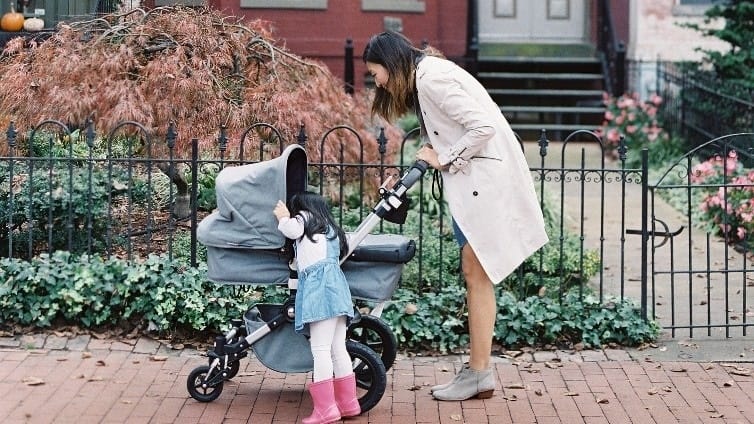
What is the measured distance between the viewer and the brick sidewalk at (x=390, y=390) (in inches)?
243

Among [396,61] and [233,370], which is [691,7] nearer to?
[396,61]

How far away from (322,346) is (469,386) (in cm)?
89

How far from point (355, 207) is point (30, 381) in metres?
4.22

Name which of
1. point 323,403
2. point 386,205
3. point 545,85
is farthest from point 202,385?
point 545,85

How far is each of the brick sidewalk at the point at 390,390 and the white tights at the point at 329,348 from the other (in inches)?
11.6

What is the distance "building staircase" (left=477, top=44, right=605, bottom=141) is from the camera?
686 inches

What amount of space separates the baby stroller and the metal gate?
1910 mm

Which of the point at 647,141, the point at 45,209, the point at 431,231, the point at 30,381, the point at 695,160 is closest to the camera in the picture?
the point at 30,381

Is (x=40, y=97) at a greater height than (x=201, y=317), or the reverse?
(x=40, y=97)

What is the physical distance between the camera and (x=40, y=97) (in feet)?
27.9

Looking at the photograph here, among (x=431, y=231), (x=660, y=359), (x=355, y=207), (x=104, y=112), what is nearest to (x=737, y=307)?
(x=660, y=359)

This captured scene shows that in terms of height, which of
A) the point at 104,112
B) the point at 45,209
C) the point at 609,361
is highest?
the point at 104,112

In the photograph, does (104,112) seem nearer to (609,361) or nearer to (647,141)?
(609,361)

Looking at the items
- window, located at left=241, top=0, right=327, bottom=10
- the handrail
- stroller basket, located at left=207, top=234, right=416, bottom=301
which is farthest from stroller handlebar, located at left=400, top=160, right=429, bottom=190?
window, located at left=241, top=0, right=327, bottom=10
